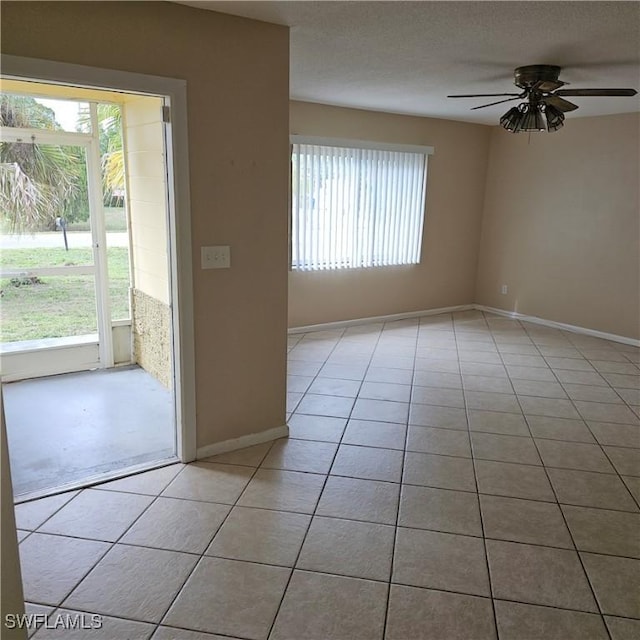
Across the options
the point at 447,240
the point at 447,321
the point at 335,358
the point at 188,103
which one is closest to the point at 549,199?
the point at 447,240

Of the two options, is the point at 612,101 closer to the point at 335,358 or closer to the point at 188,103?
the point at 335,358

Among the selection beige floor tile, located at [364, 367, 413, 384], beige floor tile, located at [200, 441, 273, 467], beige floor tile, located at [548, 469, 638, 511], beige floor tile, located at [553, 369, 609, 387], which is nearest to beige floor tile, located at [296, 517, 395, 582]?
beige floor tile, located at [200, 441, 273, 467]

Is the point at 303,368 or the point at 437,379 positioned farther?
the point at 303,368

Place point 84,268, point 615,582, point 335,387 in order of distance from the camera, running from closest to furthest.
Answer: point 615,582, point 335,387, point 84,268

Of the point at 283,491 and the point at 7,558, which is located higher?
the point at 7,558

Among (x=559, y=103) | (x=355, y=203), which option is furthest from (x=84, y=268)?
(x=559, y=103)

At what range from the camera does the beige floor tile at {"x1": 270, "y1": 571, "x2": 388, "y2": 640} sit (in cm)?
173

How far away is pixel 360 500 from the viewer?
8.07 ft

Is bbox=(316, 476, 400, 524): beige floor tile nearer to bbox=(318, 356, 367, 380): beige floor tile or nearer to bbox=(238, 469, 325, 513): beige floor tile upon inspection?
bbox=(238, 469, 325, 513): beige floor tile


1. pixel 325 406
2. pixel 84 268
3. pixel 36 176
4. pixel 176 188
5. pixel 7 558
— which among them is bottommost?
pixel 325 406

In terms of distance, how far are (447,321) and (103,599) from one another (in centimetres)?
483

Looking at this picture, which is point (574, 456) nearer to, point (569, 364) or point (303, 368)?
point (569, 364)

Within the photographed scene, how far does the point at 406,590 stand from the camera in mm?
1917

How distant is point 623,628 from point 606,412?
2.02 meters
